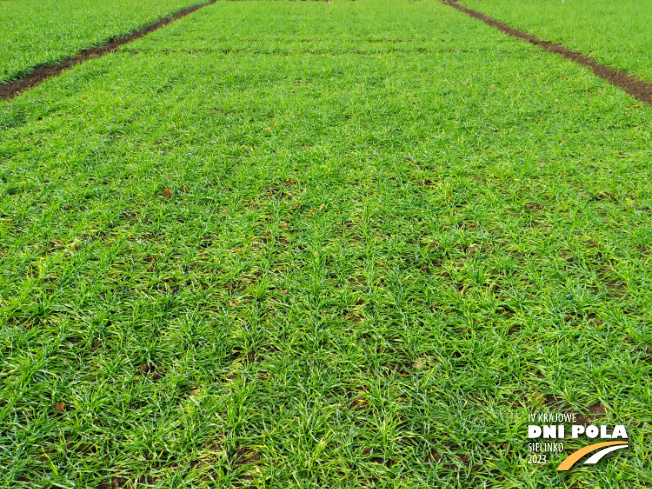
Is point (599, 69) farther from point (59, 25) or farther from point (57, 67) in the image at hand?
point (59, 25)

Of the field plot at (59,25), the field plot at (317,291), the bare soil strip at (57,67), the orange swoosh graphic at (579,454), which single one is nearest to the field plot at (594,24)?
the field plot at (317,291)

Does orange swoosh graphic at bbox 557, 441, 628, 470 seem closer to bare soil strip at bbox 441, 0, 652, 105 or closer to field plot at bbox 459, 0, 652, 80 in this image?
bare soil strip at bbox 441, 0, 652, 105

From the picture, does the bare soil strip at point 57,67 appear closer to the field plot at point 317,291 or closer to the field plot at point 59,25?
the field plot at point 59,25

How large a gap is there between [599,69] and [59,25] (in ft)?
47.3

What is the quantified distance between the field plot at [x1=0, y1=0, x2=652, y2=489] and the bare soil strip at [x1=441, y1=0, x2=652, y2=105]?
1.72 metres

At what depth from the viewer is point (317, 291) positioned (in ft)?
8.93

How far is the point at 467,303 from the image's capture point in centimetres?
259

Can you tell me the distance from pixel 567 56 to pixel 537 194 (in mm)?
7719

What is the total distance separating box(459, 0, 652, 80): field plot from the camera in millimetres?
8484

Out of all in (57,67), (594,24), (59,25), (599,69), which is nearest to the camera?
(57,67)

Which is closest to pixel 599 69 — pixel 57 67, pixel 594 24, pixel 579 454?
pixel 594 24

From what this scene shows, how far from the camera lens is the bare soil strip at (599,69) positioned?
669 centimetres

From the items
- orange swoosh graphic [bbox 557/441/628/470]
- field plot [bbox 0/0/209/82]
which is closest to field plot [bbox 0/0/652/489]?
orange swoosh graphic [bbox 557/441/628/470]

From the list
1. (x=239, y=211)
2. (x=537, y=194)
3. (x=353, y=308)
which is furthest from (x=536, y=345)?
(x=239, y=211)
